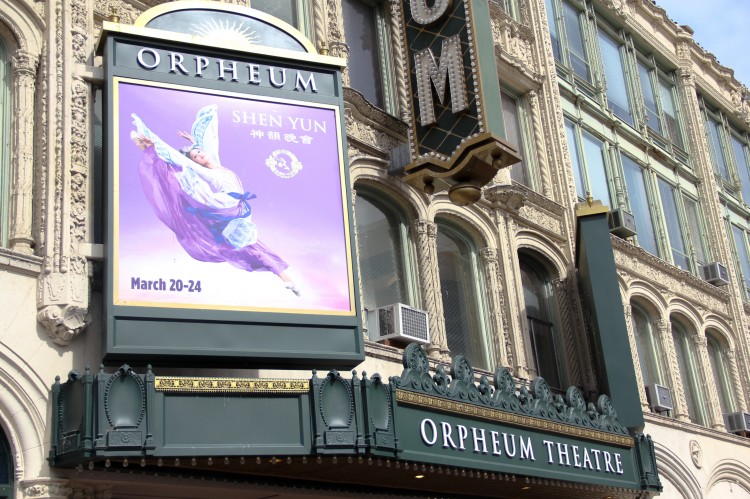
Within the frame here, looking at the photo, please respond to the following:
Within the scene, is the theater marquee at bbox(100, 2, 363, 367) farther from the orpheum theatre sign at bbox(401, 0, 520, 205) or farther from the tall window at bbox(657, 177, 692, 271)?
the tall window at bbox(657, 177, 692, 271)

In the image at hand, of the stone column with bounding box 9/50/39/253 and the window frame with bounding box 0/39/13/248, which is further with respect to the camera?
the window frame with bounding box 0/39/13/248

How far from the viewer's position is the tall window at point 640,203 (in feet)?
85.0

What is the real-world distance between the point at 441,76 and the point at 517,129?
488cm

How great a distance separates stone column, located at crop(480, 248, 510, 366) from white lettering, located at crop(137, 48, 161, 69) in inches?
302

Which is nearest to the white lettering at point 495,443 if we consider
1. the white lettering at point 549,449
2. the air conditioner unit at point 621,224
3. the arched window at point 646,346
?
the white lettering at point 549,449

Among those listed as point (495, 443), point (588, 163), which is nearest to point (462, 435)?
point (495, 443)

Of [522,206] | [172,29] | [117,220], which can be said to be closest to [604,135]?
[522,206]

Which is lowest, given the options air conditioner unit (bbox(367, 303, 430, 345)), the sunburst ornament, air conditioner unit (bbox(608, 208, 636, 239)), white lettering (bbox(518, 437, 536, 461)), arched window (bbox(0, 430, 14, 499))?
arched window (bbox(0, 430, 14, 499))

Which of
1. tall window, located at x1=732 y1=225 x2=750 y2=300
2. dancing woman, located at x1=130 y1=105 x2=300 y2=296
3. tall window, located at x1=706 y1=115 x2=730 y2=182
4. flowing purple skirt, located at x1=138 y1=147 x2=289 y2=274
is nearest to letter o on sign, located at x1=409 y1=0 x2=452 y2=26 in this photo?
dancing woman, located at x1=130 y1=105 x2=300 y2=296

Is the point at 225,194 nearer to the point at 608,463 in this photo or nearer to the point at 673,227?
the point at 608,463

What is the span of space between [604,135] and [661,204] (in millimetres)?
2563

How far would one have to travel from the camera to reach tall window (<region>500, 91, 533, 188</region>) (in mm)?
22156

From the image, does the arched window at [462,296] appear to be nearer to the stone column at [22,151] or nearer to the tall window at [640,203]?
the tall window at [640,203]

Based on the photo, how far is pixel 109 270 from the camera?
1239 centimetres
